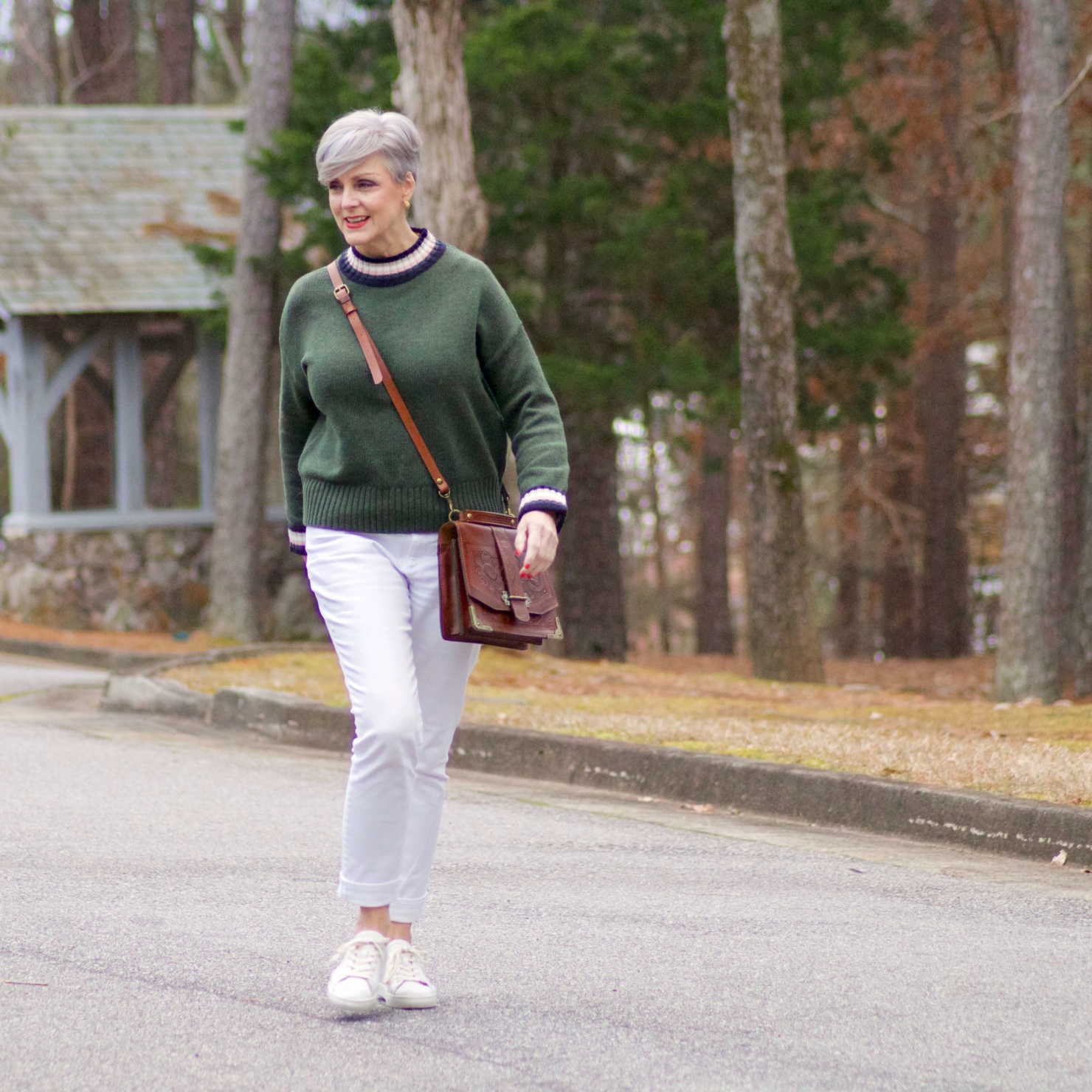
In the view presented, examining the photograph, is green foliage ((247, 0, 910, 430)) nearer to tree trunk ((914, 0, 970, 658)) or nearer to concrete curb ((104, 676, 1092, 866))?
tree trunk ((914, 0, 970, 658))

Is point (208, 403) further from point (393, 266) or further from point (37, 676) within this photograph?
point (393, 266)

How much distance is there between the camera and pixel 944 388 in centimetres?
2519

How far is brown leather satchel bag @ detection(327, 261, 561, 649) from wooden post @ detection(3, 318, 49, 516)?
1666 centimetres

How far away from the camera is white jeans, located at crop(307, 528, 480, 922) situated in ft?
13.2

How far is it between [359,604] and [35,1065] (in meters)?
1.25

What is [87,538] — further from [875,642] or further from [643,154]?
[875,642]

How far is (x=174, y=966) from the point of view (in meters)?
4.55

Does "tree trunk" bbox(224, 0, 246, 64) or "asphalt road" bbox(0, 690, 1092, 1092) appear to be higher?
"tree trunk" bbox(224, 0, 246, 64)

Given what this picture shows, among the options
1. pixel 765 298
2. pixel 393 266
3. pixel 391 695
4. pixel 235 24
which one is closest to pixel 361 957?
pixel 391 695

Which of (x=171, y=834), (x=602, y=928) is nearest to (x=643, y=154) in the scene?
(x=171, y=834)

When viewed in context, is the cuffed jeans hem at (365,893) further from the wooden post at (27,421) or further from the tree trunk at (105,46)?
the tree trunk at (105,46)

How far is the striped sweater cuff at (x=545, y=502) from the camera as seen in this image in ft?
13.6

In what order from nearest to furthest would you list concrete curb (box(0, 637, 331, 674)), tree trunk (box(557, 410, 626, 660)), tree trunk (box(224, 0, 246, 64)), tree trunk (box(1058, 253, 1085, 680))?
concrete curb (box(0, 637, 331, 674)) < tree trunk (box(557, 410, 626, 660)) < tree trunk (box(1058, 253, 1085, 680)) < tree trunk (box(224, 0, 246, 64))

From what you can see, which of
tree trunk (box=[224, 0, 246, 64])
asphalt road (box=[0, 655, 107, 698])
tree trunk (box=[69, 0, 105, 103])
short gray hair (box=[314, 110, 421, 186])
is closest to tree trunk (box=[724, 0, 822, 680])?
asphalt road (box=[0, 655, 107, 698])
